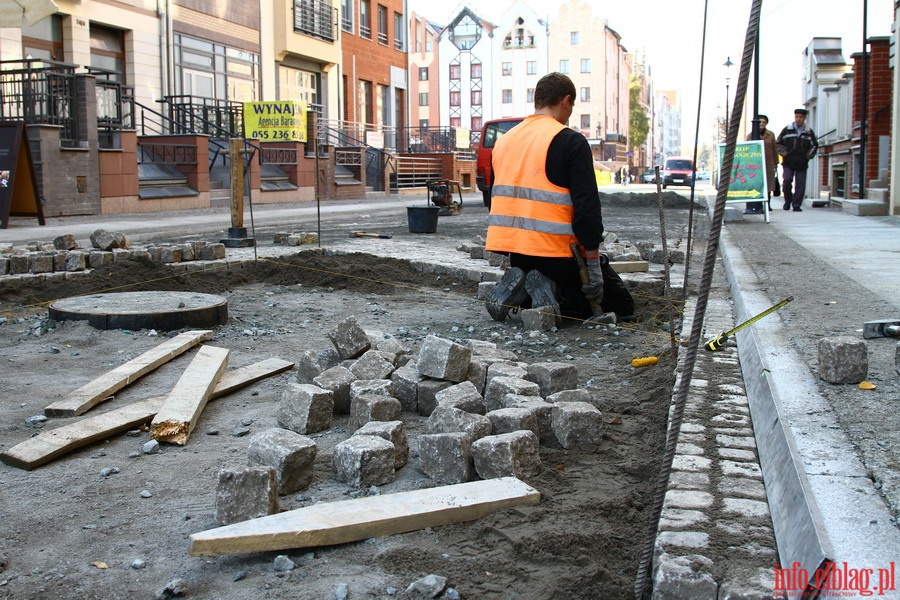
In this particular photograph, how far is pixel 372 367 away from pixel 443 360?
0.51 meters

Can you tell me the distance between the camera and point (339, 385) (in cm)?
451

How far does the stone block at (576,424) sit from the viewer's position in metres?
3.85

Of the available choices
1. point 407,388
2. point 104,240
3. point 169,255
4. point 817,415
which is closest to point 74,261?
point 104,240

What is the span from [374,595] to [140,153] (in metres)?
22.5

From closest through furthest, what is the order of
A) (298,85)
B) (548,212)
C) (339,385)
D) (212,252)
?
1. (339,385)
2. (548,212)
3. (212,252)
4. (298,85)

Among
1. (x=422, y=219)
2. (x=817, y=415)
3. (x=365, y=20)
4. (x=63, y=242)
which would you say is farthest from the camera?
(x=365, y=20)

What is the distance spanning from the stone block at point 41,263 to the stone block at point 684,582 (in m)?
7.57

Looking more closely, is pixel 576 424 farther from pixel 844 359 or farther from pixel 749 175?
pixel 749 175

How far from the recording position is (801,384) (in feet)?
13.5

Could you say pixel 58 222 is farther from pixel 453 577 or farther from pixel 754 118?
pixel 453 577

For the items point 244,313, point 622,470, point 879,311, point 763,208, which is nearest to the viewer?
point 622,470

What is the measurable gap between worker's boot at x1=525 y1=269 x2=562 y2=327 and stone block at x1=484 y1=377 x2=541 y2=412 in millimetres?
2284

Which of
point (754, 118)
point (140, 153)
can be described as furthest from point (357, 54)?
point (754, 118)

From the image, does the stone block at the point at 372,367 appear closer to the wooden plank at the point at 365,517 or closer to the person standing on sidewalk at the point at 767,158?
the wooden plank at the point at 365,517
